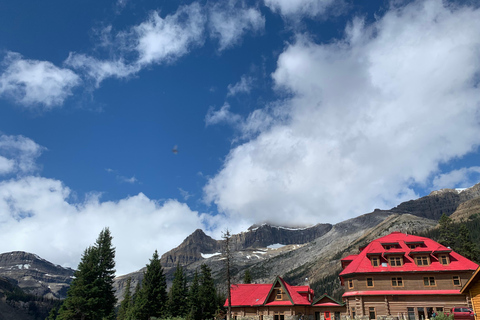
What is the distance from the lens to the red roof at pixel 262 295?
186ft

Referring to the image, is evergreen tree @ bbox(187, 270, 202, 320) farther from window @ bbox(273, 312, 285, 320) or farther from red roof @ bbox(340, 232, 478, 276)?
red roof @ bbox(340, 232, 478, 276)

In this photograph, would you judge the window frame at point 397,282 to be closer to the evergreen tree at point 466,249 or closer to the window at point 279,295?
the window at point 279,295

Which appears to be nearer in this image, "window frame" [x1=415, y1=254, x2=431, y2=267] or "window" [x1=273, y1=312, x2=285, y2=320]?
"window frame" [x1=415, y1=254, x2=431, y2=267]

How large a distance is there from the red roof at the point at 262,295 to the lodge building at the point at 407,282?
836cm

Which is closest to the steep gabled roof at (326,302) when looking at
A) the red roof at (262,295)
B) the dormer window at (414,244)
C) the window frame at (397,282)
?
the red roof at (262,295)

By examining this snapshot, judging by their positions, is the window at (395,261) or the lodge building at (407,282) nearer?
the lodge building at (407,282)

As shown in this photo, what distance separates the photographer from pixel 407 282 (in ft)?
167

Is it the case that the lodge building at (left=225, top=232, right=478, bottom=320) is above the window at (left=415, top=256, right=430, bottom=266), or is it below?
below

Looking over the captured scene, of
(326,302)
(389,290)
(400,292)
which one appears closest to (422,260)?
(400,292)

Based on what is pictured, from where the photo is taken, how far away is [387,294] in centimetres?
5009

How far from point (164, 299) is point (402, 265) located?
140 feet

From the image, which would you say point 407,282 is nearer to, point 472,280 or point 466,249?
point 472,280

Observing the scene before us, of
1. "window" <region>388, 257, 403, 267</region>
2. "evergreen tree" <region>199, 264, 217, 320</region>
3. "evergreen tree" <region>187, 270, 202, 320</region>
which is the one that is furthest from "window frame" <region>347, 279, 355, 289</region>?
"evergreen tree" <region>187, 270, 202, 320</region>

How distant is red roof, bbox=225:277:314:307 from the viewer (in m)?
56.7
